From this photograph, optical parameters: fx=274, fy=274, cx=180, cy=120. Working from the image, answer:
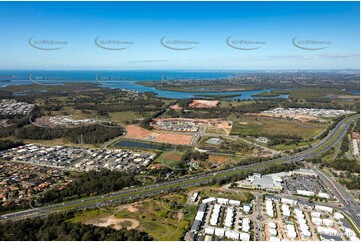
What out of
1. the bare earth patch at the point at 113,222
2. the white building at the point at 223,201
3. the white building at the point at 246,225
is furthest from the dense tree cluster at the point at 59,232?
the white building at the point at 223,201

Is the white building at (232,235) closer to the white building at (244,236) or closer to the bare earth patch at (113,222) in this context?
the white building at (244,236)

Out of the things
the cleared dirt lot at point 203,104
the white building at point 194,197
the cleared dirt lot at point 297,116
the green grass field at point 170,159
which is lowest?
the white building at point 194,197

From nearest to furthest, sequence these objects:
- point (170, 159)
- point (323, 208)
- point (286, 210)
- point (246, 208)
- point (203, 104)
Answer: point (286, 210) → point (246, 208) → point (323, 208) → point (170, 159) → point (203, 104)

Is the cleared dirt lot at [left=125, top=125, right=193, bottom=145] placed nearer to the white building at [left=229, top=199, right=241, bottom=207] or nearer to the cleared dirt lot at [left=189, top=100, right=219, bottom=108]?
the white building at [left=229, top=199, right=241, bottom=207]

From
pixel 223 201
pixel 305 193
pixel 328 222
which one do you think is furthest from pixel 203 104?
pixel 328 222

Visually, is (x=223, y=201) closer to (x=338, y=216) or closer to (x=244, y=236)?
(x=244, y=236)

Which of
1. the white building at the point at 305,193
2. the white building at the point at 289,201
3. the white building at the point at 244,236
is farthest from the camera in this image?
the white building at the point at 305,193

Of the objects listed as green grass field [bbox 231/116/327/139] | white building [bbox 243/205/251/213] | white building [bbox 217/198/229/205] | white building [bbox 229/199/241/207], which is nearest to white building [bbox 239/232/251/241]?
white building [bbox 243/205/251/213]
